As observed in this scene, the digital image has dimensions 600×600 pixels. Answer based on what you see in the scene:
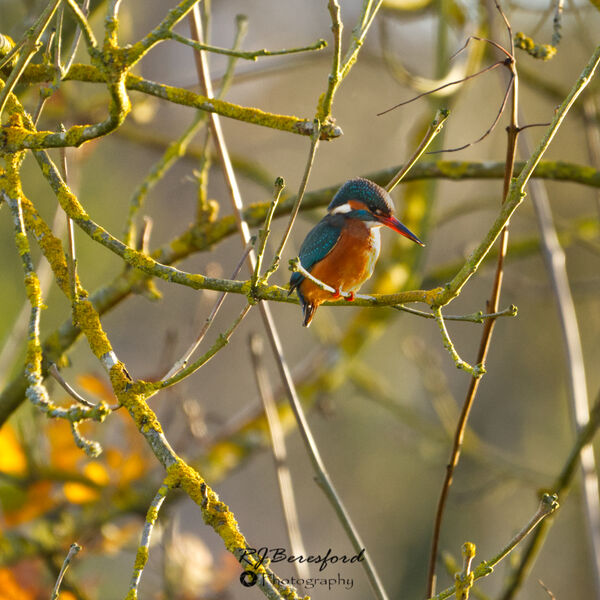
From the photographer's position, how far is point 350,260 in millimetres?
1646

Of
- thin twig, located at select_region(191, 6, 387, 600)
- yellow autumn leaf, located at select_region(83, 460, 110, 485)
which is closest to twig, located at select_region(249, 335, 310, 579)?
thin twig, located at select_region(191, 6, 387, 600)

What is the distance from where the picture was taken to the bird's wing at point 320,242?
169cm

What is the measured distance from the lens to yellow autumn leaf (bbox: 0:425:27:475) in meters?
2.60

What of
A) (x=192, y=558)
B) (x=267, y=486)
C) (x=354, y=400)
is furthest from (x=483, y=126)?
(x=267, y=486)

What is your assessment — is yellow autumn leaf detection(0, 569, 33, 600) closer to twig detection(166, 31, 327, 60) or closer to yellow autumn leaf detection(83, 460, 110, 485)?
yellow autumn leaf detection(83, 460, 110, 485)

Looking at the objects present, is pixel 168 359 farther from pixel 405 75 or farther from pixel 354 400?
pixel 354 400

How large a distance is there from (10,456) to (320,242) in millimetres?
1581

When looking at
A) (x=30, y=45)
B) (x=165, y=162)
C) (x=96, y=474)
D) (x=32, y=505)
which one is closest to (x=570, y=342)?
(x=165, y=162)

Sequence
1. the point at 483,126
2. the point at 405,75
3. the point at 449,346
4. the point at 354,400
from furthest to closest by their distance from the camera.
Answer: the point at 354,400 → the point at 483,126 → the point at 405,75 → the point at 449,346

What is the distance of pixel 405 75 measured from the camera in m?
2.85

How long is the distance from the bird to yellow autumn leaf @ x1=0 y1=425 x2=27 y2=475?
151 cm

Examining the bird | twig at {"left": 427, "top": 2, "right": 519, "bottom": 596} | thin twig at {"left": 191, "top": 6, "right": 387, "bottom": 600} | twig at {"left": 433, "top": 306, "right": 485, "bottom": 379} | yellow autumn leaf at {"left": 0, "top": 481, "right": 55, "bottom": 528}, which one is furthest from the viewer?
yellow autumn leaf at {"left": 0, "top": 481, "right": 55, "bottom": 528}

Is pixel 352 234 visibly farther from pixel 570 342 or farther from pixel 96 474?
pixel 96 474

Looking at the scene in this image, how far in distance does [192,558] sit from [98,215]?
6.67m
